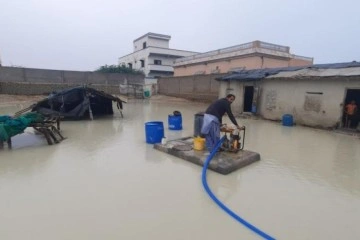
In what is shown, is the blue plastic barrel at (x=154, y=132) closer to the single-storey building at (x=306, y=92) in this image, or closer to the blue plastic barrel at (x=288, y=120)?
the blue plastic barrel at (x=288, y=120)

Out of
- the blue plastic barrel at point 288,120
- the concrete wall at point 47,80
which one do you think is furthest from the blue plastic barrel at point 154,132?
the concrete wall at point 47,80

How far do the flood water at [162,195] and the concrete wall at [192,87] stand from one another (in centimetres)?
1349

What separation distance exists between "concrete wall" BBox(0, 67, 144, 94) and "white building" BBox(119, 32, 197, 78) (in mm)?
10367

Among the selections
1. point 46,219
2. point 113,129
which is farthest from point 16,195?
point 113,129

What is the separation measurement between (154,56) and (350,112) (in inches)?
1378

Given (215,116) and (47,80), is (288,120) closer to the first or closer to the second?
(215,116)

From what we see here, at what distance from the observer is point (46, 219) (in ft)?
9.52

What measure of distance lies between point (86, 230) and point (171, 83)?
75.8 ft

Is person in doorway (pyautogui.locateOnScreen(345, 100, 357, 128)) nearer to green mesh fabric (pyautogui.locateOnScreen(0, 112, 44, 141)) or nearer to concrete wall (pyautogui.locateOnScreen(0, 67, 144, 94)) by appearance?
green mesh fabric (pyautogui.locateOnScreen(0, 112, 44, 141))

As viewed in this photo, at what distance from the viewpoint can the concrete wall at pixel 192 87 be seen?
1941 centimetres

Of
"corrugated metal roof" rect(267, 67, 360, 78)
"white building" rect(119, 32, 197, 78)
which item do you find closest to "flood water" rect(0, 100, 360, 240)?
"corrugated metal roof" rect(267, 67, 360, 78)

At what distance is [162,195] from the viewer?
3.58 metres

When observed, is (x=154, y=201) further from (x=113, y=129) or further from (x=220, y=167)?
(x=113, y=129)

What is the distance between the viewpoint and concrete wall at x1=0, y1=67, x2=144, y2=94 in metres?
21.4
